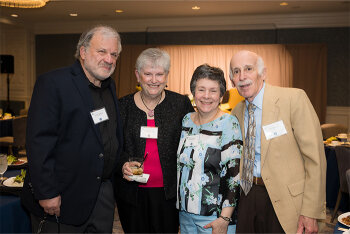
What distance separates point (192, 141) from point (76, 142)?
0.66 metres

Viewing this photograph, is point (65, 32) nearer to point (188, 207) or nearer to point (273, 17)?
point (273, 17)

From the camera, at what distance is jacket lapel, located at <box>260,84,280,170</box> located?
74.5 inches

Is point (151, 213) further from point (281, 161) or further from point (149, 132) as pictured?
point (281, 161)

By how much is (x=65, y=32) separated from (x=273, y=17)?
6079 mm

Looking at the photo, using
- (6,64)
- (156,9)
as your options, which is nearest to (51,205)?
(156,9)

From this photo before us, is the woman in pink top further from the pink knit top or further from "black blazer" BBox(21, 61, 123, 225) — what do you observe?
"black blazer" BBox(21, 61, 123, 225)

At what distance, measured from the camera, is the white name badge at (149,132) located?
7.11 ft

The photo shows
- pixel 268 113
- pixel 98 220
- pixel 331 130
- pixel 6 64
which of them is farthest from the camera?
pixel 6 64

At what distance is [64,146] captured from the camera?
1849 millimetres

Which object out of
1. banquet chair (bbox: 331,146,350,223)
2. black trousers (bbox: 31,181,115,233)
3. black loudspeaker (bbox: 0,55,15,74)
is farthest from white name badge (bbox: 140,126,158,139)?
black loudspeaker (bbox: 0,55,15,74)

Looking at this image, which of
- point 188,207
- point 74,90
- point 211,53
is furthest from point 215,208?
point 211,53

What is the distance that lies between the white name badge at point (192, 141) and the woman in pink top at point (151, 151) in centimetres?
25

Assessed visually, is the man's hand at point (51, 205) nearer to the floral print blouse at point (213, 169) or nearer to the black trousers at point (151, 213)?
the black trousers at point (151, 213)

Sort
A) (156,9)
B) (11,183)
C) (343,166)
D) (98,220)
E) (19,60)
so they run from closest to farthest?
(98,220), (11,183), (343,166), (156,9), (19,60)
